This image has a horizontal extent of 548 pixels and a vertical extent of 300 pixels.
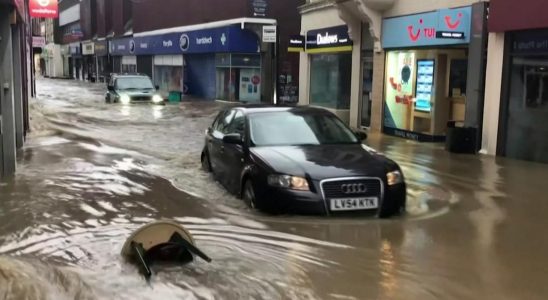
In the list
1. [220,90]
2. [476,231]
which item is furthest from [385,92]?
[220,90]

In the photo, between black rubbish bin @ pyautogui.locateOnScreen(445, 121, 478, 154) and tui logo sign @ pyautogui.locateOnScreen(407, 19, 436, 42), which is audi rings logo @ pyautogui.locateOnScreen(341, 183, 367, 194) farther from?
tui logo sign @ pyautogui.locateOnScreen(407, 19, 436, 42)

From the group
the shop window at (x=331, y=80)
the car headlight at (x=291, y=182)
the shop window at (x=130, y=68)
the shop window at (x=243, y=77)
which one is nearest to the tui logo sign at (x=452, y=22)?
the shop window at (x=331, y=80)

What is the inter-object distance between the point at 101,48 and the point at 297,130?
2328 inches

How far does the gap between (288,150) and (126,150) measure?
7.34 m

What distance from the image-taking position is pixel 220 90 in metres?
36.0

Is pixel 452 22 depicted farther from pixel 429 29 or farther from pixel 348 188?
pixel 348 188

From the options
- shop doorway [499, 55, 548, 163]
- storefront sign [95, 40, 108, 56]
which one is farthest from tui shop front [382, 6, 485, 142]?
storefront sign [95, 40, 108, 56]

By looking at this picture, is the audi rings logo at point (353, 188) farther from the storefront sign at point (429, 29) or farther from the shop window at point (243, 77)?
the shop window at point (243, 77)

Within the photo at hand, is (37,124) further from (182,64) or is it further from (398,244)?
(182,64)

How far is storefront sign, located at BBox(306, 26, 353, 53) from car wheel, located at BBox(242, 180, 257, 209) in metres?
13.5

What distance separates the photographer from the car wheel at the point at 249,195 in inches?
312

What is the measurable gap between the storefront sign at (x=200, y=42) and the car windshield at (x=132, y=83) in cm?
512

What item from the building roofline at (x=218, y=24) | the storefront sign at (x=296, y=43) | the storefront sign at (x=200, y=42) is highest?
the building roofline at (x=218, y=24)

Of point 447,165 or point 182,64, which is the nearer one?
point 447,165
